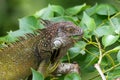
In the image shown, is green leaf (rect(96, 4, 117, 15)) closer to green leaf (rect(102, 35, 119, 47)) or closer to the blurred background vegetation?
green leaf (rect(102, 35, 119, 47))

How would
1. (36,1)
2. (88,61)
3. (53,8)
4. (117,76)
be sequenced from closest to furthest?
1. (117,76)
2. (88,61)
3. (53,8)
4. (36,1)

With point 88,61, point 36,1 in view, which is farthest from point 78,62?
point 36,1

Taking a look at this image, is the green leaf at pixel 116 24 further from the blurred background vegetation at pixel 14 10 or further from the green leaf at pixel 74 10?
the blurred background vegetation at pixel 14 10

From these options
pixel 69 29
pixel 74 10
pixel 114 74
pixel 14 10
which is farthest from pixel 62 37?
pixel 14 10

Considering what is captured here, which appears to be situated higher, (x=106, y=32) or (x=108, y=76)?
(x=106, y=32)

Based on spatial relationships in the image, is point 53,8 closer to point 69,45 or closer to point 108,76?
point 69,45

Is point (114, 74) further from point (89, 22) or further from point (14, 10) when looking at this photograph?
point (14, 10)

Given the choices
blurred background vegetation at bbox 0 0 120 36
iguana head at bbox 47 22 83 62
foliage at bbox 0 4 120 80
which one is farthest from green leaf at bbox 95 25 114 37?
blurred background vegetation at bbox 0 0 120 36
